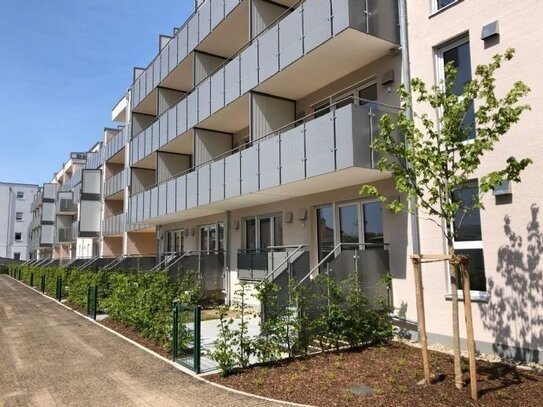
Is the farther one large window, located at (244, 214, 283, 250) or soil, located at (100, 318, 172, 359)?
large window, located at (244, 214, 283, 250)

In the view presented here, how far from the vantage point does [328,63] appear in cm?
1185

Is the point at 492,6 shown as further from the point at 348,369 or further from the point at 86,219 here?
the point at 86,219

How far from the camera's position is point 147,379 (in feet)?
25.0

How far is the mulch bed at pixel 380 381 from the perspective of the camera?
6176 millimetres

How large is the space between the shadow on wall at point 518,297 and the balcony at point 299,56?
530cm

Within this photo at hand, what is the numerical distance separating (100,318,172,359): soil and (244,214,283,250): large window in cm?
501

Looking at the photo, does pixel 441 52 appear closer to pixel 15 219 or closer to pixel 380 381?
pixel 380 381

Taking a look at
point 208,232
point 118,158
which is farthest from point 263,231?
point 118,158

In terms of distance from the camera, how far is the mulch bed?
618cm

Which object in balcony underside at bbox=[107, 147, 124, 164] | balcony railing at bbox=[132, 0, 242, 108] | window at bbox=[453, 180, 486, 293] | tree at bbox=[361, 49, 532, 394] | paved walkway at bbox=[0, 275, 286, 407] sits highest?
balcony railing at bbox=[132, 0, 242, 108]

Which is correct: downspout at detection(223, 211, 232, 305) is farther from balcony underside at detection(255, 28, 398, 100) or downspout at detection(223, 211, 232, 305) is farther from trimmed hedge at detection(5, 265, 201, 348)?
balcony underside at detection(255, 28, 398, 100)

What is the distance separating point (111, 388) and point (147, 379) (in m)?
0.65

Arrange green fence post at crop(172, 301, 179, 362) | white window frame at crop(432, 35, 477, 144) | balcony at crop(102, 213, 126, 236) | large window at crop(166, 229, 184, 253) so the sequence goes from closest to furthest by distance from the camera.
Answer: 1. green fence post at crop(172, 301, 179, 362)
2. white window frame at crop(432, 35, 477, 144)
3. large window at crop(166, 229, 184, 253)
4. balcony at crop(102, 213, 126, 236)

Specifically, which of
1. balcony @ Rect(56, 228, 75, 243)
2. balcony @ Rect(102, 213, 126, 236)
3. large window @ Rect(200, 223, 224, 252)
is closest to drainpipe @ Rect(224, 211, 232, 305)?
large window @ Rect(200, 223, 224, 252)
